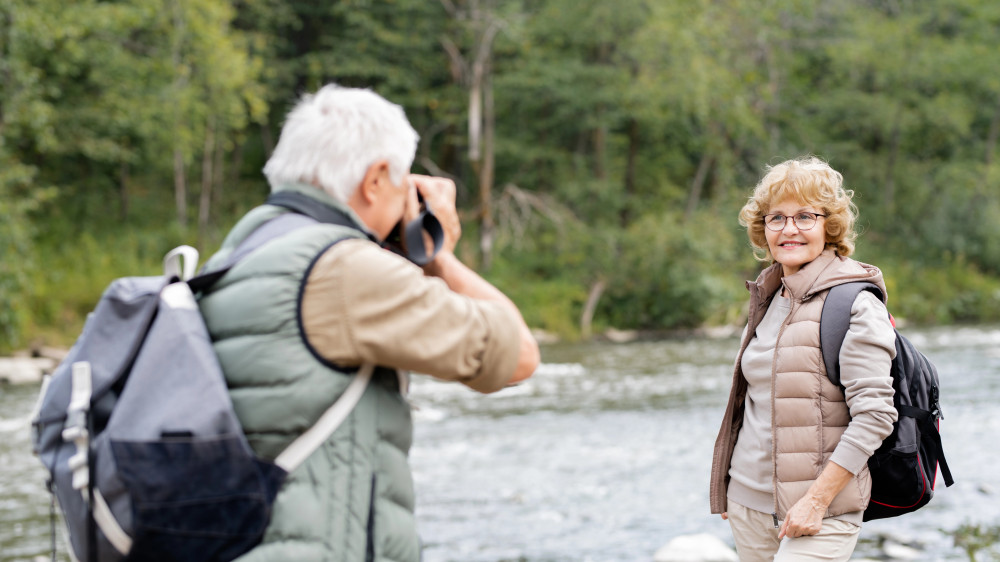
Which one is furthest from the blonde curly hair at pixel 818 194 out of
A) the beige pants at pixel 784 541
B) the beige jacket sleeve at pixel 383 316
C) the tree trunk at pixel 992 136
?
the tree trunk at pixel 992 136

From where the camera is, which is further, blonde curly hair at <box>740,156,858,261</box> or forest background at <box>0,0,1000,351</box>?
forest background at <box>0,0,1000,351</box>

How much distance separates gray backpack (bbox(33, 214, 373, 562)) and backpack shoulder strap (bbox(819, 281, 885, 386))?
1.56 metres

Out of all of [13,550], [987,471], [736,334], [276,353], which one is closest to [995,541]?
[987,471]

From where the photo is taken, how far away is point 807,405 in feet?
8.96

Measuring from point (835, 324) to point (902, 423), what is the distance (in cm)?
33

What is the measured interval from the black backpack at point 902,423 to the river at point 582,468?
11.1ft

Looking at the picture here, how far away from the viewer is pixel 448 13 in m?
26.7

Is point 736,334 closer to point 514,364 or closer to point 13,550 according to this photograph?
point 13,550

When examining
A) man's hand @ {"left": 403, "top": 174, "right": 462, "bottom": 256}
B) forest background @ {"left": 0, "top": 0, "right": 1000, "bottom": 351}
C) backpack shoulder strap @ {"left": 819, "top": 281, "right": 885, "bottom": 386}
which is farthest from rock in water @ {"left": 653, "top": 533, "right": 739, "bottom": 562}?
forest background @ {"left": 0, "top": 0, "right": 1000, "bottom": 351}

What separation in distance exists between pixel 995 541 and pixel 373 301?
5.50m

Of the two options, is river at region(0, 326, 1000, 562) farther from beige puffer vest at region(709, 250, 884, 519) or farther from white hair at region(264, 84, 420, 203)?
white hair at region(264, 84, 420, 203)

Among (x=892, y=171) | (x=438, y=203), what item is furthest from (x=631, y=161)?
(x=438, y=203)

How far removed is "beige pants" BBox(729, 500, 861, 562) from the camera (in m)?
2.68

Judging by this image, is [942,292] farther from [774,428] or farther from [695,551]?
[774,428]
